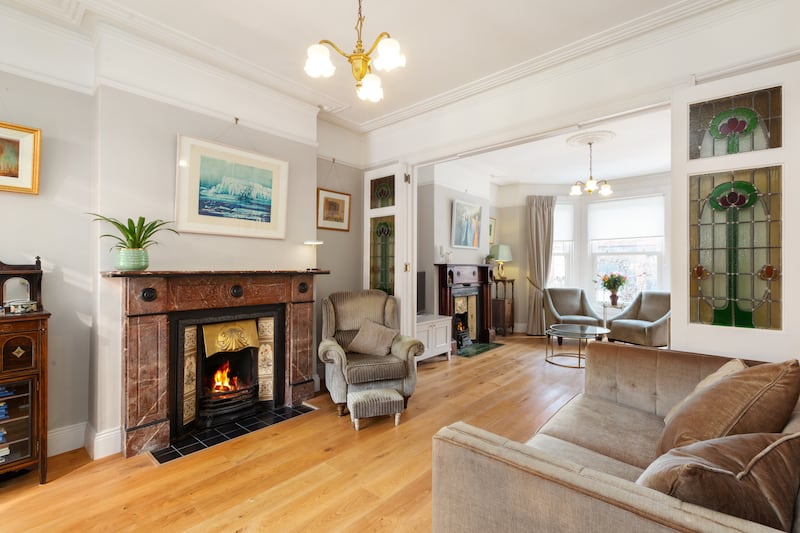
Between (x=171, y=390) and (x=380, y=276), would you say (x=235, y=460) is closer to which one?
(x=171, y=390)

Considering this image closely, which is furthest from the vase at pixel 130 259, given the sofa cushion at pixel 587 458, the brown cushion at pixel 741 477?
the brown cushion at pixel 741 477

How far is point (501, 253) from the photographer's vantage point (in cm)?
679

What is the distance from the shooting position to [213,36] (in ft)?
9.12

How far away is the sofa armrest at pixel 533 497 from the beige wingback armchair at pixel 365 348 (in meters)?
2.01

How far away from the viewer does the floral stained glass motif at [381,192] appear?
431 cm

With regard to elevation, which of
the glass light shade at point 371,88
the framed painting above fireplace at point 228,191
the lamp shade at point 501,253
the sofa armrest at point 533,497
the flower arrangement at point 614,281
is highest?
the glass light shade at point 371,88

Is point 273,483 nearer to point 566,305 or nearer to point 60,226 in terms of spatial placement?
point 60,226

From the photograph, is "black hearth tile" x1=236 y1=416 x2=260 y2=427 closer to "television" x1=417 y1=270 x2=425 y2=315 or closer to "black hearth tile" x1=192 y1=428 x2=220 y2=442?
"black hearth tile" x1=192 y1=428 x2=220 y2=442

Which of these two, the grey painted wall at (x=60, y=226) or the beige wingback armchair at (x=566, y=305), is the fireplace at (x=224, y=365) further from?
the beige wingback armchair at (x=566, y=305)

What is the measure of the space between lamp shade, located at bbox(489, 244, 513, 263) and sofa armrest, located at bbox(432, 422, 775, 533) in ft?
19.0

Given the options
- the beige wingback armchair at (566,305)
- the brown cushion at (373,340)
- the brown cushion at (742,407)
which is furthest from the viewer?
the beige wingback armchair at (566,305)

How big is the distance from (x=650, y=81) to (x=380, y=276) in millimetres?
3025

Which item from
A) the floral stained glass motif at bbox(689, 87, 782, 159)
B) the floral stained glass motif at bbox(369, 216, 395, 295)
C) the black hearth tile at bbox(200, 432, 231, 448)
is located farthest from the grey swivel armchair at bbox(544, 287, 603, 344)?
the black hearth tile at bbox(200, 432, 231, 448)

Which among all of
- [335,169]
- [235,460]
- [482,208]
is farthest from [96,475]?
[482,208]
